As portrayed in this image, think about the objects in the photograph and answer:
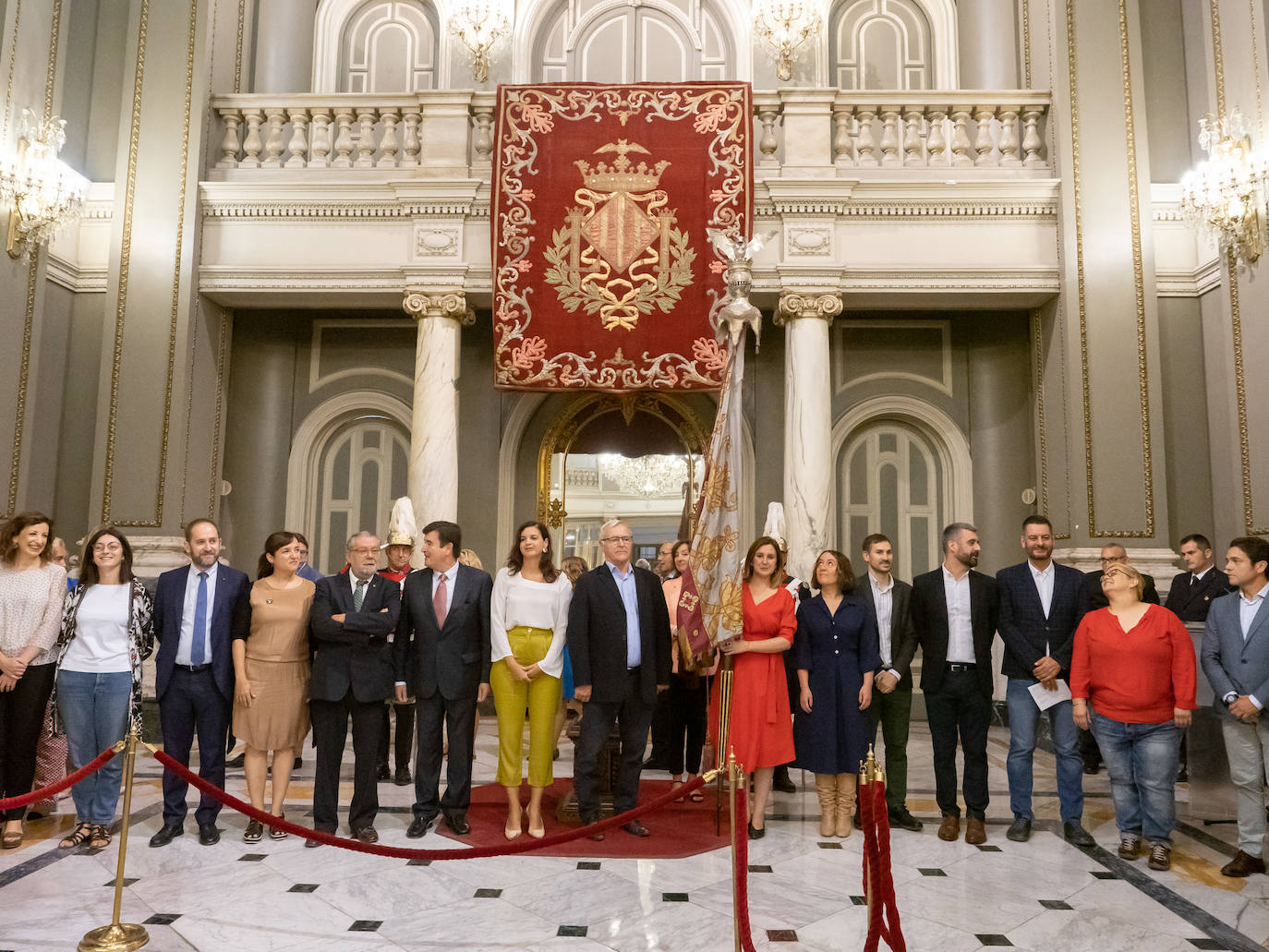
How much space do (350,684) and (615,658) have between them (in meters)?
1.22

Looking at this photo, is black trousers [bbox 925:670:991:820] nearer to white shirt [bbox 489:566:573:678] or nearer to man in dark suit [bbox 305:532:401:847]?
white shirt [bbox 489:566:573:678]

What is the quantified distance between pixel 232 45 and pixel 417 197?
2.50 m

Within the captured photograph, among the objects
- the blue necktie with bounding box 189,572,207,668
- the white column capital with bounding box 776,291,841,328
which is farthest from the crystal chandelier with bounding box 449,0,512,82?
the blue necktie with bounding box 189,572,207,668

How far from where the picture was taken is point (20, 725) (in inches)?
180

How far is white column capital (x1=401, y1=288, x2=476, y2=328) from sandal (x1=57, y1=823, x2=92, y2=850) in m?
4.86

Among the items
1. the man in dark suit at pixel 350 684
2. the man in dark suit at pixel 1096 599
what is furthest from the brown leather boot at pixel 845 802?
the man in dark suit at pixel 1096 599

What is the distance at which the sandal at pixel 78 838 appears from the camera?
4402 mm

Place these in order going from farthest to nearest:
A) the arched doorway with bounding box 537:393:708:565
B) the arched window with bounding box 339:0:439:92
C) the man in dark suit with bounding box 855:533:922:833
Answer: the arched window with bounding box 339:0:439:92 < the arched doorway with bounding box 537:393:708:565 < the man in dark suit with bounding box 855:533:922:833

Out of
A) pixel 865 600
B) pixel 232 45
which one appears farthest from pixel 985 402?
pixel 232 45

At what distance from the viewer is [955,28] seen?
32.4ft

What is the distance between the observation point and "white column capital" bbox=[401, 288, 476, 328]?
327 inches

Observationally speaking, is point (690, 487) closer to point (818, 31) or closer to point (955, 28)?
point (818, 31)

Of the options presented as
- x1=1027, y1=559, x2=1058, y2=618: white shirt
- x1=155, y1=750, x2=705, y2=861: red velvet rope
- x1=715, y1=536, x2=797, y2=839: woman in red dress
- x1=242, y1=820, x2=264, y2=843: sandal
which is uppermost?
x1=1027, y1=559, x2=1058, y2=618: white shirt

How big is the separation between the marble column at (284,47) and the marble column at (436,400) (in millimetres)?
2992
